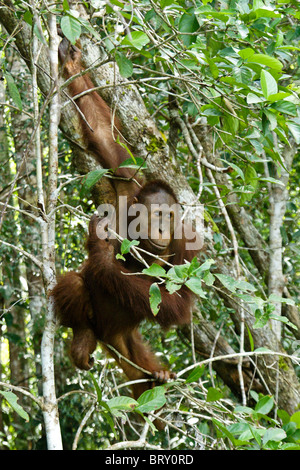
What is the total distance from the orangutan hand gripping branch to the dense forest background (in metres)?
0.13

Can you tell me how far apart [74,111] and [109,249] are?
34.0 inches

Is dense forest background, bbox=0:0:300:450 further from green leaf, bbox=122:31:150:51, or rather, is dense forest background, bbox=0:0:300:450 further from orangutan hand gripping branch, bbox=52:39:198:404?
orangutan hand gripping branch, bbox=52:39:198:404

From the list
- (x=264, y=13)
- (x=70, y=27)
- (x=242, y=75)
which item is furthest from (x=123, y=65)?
(x=264, y=13)

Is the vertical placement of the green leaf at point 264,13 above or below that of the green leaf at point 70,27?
above

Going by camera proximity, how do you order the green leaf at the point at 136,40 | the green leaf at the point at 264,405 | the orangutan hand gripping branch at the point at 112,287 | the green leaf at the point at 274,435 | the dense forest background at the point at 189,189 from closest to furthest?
1. the green leaf at the point at 274,435
2. the green leaf at the point at 136,40
3. the dense forest background at the point at 189,189
4. the green leaf at the point at 264,405
5. the orangutan hand gripping branch at the point at 112,287

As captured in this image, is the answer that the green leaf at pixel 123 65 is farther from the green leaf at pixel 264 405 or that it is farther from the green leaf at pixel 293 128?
the green leaf at pixel 264 405

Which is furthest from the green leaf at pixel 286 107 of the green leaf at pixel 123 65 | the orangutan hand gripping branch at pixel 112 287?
the orangutan hand gripping branch at pixel 112 287

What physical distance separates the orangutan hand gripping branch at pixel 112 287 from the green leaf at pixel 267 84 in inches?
32.0

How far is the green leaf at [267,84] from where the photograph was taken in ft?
6.46

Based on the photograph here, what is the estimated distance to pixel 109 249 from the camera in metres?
2.92

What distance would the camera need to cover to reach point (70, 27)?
198 cm

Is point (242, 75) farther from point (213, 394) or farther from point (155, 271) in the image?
point (213, 394)

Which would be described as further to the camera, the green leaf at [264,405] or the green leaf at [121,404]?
the green leaf at [264,405]

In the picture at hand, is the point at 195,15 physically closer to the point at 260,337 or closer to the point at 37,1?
the point at 37,1
